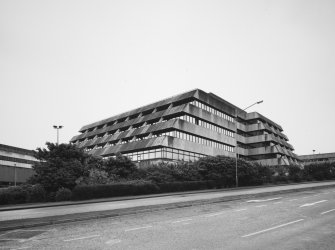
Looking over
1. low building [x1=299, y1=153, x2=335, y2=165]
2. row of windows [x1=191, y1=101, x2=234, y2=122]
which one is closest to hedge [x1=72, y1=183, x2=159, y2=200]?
row of windows [x1=191, y1=101, x2=234, y2=122]

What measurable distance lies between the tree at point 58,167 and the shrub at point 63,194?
158 centimetres

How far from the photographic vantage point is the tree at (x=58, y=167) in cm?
2859

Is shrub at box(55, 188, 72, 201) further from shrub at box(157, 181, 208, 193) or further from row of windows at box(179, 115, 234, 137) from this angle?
row of windows at box(179, 115, 234, 137)

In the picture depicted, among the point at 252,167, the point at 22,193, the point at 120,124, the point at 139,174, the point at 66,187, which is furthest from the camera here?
the point at 120,124

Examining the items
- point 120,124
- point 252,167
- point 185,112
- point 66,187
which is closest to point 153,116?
point 185,112

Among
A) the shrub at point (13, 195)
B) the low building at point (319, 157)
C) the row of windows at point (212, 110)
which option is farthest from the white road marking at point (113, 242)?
the low building at point (319, 157)

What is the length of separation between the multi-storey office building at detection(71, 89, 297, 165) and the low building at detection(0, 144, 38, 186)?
15394 millimetres

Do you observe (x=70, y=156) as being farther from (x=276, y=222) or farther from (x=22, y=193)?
(x=276, y=222)

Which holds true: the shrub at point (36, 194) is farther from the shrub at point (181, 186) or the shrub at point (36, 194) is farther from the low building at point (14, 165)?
the low building at point (14, 165)

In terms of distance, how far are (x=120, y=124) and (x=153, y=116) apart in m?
12.2

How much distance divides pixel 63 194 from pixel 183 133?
3149 cm

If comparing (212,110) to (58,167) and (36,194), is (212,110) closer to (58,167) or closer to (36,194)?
(58,167)

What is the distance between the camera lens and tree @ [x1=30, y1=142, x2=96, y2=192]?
2859cm

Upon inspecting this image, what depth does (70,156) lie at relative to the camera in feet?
103
